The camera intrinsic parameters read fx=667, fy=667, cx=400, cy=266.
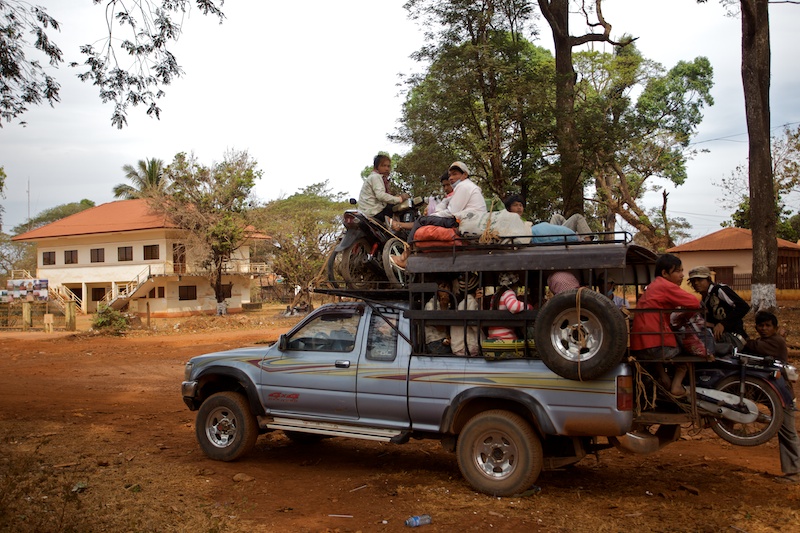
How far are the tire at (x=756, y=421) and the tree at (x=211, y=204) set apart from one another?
103 ft

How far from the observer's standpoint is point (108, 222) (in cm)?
4153

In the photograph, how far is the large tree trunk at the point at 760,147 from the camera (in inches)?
545

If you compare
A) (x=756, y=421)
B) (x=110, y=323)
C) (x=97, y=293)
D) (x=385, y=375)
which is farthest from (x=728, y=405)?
(x=97, y=293)

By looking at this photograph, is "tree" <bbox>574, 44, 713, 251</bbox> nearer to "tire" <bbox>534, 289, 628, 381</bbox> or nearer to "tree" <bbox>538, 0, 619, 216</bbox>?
"tree" <bbox>538, 0, 619, 216</bbox>

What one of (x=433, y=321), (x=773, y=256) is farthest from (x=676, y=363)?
(x=773, y=256)

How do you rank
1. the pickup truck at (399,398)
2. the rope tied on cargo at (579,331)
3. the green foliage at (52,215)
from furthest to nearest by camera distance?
the green foliage at (52,215) < the pickup truck at (399,398) < the rope tied on cargo at (579,331)

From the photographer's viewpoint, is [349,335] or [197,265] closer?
[349,335]

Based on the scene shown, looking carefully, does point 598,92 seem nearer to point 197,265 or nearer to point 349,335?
point 197,265

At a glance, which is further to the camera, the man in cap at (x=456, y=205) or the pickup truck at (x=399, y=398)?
the man in cap at (x=456, y=205)

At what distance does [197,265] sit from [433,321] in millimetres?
32651

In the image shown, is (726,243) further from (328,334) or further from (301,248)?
(328,334)

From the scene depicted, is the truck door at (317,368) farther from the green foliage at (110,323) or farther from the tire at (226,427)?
the green foliage at (110,323)

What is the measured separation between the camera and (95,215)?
43.8 meters

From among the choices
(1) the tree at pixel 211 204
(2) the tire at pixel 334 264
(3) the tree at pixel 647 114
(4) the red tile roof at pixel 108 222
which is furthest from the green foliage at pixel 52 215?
(2) the tire at pixel 334 264
